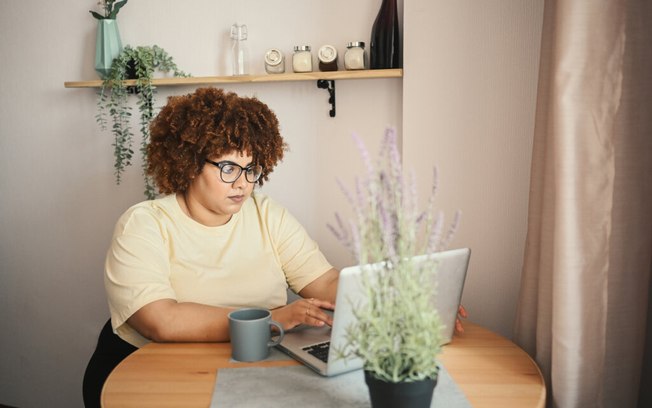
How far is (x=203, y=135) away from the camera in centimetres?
170

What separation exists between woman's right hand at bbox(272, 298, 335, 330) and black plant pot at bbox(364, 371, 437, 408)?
1.66ft

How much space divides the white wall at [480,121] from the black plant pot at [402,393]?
1.14 m

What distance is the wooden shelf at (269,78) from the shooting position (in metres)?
1.97

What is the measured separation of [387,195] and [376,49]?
1286mm

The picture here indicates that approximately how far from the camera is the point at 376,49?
6.64 feet

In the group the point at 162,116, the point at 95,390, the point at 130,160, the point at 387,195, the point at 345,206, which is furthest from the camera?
the point at 130,160

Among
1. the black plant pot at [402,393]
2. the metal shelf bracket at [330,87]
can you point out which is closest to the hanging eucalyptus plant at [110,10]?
the metal shelf bracket at [330,87]

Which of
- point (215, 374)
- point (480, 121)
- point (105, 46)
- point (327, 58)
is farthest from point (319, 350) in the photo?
point (105, 46)

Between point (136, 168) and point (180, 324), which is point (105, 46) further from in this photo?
point (180, 324)

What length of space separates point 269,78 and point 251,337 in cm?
106

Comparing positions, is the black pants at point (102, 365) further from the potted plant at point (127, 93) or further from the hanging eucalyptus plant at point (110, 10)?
the hanging eucalyptus plant at point (110, 10)

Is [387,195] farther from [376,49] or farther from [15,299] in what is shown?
[15,299]

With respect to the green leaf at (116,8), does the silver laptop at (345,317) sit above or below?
below

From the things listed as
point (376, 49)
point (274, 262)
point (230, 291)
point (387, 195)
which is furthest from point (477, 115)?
point (387, 195)
